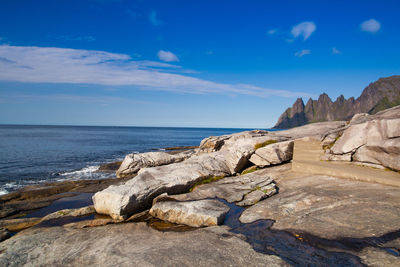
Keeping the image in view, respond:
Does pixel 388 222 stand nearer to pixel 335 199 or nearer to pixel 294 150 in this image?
pixel 335 199

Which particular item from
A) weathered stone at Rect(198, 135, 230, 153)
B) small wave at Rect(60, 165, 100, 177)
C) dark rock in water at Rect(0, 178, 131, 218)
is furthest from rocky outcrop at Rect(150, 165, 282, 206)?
small wave at Rect(60, 165, 100, 177)

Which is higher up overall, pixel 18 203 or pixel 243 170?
pixel 243 170

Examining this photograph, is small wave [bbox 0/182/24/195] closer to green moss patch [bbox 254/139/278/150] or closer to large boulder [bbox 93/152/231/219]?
large boulder [bbox 93/152/231/219]

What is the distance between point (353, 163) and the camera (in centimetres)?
1523

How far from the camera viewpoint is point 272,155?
18.8 metres

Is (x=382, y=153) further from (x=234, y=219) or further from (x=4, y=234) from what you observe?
(x=4, y=234)

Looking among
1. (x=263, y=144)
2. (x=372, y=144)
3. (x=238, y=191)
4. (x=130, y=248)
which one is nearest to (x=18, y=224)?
(x=130, y=248)

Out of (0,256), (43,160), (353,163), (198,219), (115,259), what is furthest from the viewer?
(43,160)

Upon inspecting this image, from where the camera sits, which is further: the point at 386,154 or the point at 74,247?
the point at 386,154

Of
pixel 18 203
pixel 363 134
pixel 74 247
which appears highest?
pixel 363 134

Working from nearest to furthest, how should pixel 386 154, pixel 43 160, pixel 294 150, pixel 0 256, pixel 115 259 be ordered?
1. pixel 115 259
2. pixel 0 256
3. pixel 386 154
4. pixel 294 150
5. pixel 43 160

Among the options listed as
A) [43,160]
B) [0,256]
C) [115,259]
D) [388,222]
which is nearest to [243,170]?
[388,222]

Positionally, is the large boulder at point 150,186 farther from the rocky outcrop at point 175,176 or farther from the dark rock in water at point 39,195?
the dark rock in water at point 39,195

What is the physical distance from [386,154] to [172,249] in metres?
14.0
